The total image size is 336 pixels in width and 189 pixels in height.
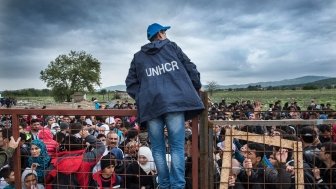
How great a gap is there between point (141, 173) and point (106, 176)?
0.46 m

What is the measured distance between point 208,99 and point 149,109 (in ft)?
2.27

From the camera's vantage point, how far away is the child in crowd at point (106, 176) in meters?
4.82

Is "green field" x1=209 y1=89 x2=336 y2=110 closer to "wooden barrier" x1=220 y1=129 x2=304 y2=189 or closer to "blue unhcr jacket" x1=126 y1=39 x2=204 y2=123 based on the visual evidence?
"wooden barrier" x1=220 y1=129 x2=304 y2=189

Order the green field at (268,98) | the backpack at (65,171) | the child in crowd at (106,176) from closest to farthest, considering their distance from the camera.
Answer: the backpack at (65,171) < the child in crowd at (106,176) < the green field at (268,98)

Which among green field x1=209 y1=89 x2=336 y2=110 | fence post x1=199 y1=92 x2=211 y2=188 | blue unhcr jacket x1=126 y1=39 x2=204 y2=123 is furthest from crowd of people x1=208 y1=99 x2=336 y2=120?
green field x1=209 y1=89 x2=336 y2=110

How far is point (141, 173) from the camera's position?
501cm

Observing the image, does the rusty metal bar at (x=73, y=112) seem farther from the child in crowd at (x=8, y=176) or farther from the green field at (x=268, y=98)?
the green field at (x=268, y=98)

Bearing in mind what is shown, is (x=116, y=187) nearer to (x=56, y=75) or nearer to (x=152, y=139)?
(x=152, y=139)

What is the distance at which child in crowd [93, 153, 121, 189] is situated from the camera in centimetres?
482

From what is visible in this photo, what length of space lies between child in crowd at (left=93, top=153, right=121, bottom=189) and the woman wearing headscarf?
17 cm

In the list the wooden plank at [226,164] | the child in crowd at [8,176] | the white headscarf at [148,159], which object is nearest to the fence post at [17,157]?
the child in crowd at [8,176]

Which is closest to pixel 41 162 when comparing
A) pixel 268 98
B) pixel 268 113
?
pixel 268 113

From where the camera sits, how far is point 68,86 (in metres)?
77.3

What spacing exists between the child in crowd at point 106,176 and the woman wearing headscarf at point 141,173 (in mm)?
174
